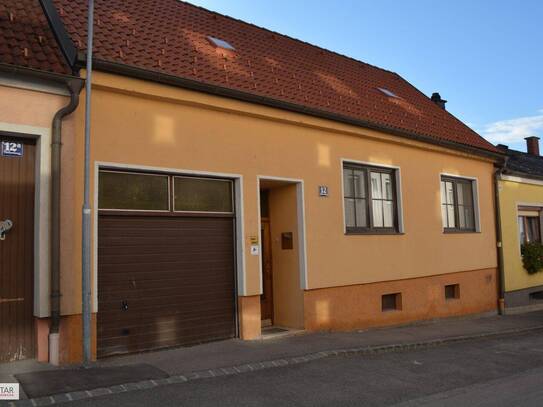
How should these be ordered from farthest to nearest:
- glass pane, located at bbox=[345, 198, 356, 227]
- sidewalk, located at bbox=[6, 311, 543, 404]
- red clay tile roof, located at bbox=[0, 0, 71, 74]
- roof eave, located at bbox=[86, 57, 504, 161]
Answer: glass pane, located at bbox=[345, 198, 356, 227] → roof eave, located at bbox=[86, 57, 504, 161] → red clay tile roof, located at bbox=[0, 0, 71, 74] → sidewalk, located at bbox=[6, 311, 543, 404]

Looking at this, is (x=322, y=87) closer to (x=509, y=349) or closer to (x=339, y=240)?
(x=339, y=240)

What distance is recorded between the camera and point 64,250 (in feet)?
22.5

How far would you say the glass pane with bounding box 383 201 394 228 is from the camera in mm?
11586

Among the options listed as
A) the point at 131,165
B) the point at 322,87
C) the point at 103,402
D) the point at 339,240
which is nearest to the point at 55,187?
the point at 131,165

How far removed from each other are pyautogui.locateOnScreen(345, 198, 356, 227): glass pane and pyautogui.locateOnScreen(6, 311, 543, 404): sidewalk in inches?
83.2

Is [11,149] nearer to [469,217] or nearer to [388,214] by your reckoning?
[388,214]

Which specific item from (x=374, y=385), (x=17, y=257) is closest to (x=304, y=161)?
(x=374, y=385)

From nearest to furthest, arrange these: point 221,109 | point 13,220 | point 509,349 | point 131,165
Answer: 1. point 13,220
2. point 131,165
3. point 221,109
4. point 509,349

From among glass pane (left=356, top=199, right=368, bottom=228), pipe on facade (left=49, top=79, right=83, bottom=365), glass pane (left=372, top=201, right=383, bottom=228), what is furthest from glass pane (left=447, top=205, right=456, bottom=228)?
pipe on facade (left=49, top=79, right=83, bottom=365)

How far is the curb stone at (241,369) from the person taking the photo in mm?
5420

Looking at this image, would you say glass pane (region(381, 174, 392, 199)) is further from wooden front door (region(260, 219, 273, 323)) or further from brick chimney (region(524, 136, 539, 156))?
brick chimney (region(524, 136, 539, 156))

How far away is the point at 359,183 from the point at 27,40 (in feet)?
21.8

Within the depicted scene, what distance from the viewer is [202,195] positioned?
852 cm

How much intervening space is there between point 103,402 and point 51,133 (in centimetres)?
341
